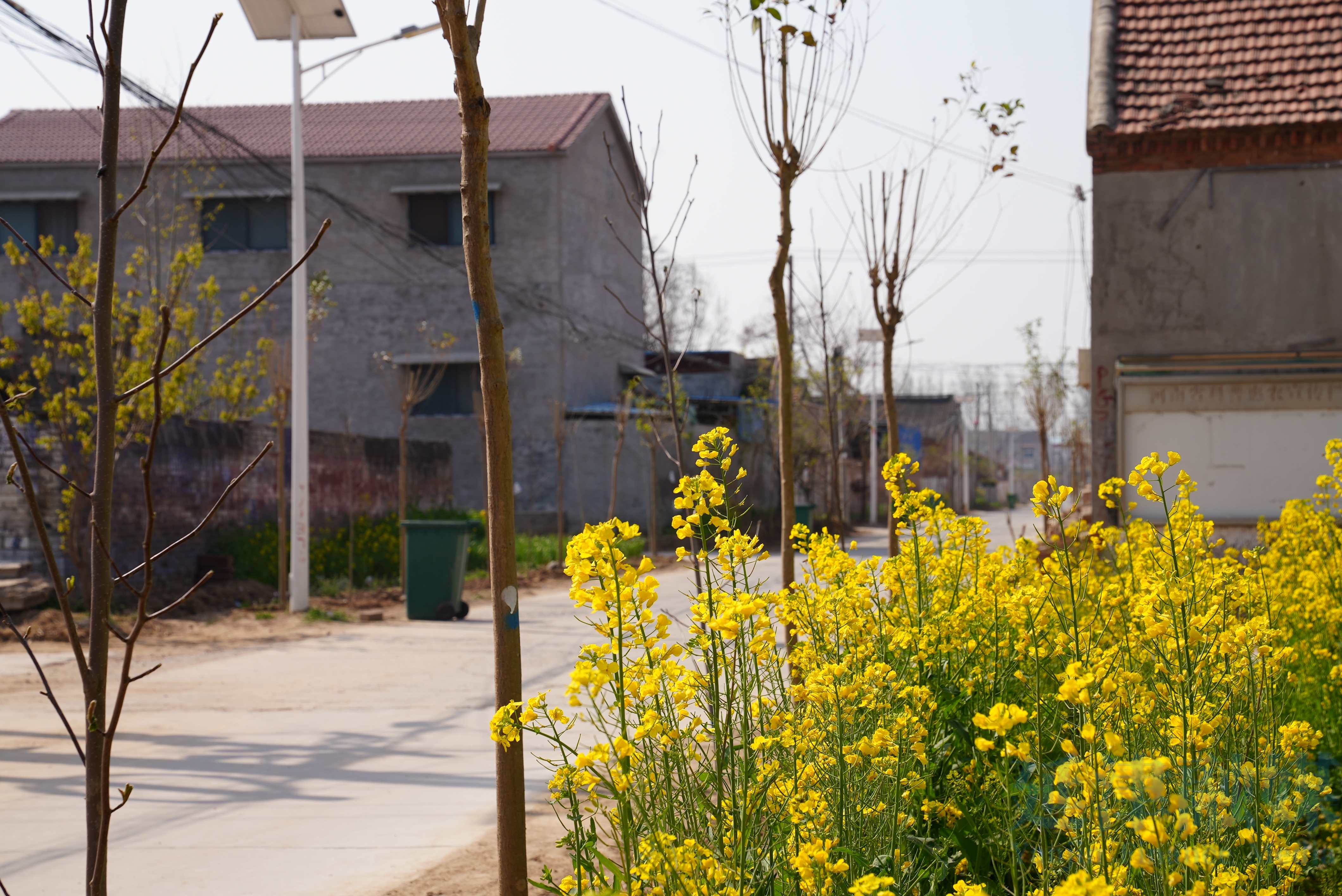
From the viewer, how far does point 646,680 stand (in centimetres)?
252

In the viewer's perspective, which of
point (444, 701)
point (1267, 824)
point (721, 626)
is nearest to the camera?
point (721, 626)

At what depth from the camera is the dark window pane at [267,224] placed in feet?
85.5

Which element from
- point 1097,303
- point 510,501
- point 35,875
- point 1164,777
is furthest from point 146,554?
point 1097,303

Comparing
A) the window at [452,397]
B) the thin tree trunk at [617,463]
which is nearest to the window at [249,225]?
the window at [452,397]

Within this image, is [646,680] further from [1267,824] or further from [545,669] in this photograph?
[545,669]

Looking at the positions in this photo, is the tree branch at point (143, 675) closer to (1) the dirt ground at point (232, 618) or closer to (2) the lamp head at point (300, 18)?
(1) the dirt ground at point (232, 618)

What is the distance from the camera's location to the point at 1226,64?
40.0 feet

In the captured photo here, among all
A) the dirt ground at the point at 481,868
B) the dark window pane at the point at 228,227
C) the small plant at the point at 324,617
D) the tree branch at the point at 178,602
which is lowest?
the small plant at the point at 324,617

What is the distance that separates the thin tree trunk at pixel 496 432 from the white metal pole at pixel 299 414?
1051cm

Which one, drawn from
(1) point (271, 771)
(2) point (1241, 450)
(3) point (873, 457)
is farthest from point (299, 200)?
(3) point (873, 457)

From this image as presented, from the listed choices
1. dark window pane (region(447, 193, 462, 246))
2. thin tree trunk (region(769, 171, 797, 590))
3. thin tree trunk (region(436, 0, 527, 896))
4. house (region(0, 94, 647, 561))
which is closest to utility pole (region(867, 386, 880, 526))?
house (region(0, 94, 647, 561))

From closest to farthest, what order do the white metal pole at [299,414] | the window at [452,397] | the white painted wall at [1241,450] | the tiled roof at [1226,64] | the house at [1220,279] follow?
1. the tiled roof at [1226,64]
2. the house at [1220,279]
3. the white painted wall at [1241,450]
4. the white metal pole at [299,414]
5. the window at [452,397]

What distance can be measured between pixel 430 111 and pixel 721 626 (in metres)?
28.2

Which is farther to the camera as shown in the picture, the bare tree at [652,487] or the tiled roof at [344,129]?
the tiled roof at [344,129]
